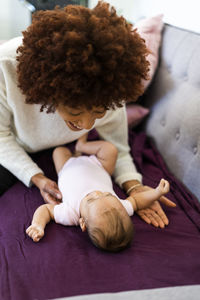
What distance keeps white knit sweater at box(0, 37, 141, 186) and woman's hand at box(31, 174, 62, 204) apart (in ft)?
0.10

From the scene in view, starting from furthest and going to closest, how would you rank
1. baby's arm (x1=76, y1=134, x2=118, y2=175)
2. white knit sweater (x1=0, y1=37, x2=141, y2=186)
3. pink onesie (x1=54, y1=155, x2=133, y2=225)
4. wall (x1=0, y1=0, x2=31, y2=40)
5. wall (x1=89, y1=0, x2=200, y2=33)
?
wall (x1=0, y1=0, x2=31, y2=40), wall (x1=89, y1=0, x2=200, y2=33), baby's arm (x1=76, y1=134, x2=118, y2=175), white knit sweater (x1=0, y1=37, x2=141, y2=186), pink onesie (x1=54, y1=155, x2=133, y2=225)

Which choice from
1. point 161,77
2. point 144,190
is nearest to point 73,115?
point 144,190

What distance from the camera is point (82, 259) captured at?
913 mm

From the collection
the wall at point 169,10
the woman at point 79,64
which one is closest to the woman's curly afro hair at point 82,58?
the woman at point 79,64

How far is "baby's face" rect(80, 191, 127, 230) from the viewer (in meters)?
0.96

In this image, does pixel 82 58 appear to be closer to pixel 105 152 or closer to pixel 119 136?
pixel 105 152

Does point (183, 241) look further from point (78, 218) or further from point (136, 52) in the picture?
point (136, 52)

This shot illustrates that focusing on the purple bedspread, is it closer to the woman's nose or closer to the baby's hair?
the baby's hair

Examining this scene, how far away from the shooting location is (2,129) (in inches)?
49.4

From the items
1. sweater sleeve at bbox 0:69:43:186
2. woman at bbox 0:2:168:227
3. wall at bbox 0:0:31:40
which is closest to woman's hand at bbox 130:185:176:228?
woman at bbox 0:2:168:227

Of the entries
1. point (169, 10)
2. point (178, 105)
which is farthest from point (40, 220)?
point (169, 10)

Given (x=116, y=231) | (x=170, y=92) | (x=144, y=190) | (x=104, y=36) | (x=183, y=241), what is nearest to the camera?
(x=104, y=36)

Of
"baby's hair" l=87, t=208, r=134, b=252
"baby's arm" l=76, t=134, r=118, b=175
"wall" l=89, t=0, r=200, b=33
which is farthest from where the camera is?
"wall" l=89, t=0, r=200, b=33

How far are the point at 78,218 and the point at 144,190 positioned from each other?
0.99 ft
